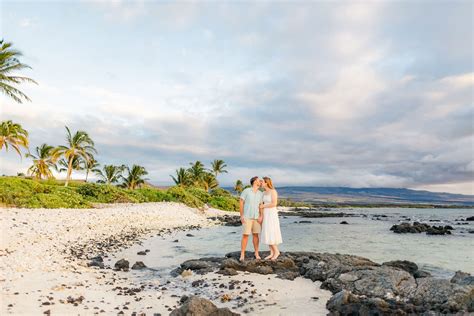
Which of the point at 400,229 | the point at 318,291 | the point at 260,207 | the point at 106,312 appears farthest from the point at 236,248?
the point at 400,229

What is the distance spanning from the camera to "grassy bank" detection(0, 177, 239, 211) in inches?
1121

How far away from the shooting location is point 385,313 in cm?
709

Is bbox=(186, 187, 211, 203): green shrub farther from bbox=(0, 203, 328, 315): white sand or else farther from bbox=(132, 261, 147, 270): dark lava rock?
bbox=(132, 261, 147, 270): dark lava rock

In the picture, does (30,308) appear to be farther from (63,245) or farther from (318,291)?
(63,245)

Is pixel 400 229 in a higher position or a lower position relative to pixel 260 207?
lower

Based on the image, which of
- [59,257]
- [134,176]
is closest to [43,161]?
[134,176]

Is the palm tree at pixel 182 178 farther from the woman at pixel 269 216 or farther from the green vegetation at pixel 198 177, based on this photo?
the woman at pixel 269 216

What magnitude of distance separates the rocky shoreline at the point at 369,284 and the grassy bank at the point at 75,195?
72.2 ft

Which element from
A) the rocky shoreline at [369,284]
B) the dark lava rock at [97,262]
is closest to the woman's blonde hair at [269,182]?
the rocky shoreline at [369,284]

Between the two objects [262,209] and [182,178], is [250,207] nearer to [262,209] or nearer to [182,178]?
[262,209]

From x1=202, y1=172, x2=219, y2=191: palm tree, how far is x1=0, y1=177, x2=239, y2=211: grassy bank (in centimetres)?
1942

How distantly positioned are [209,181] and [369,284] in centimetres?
7823

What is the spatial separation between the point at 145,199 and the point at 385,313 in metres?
42.4

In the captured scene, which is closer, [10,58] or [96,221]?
[96,221]
